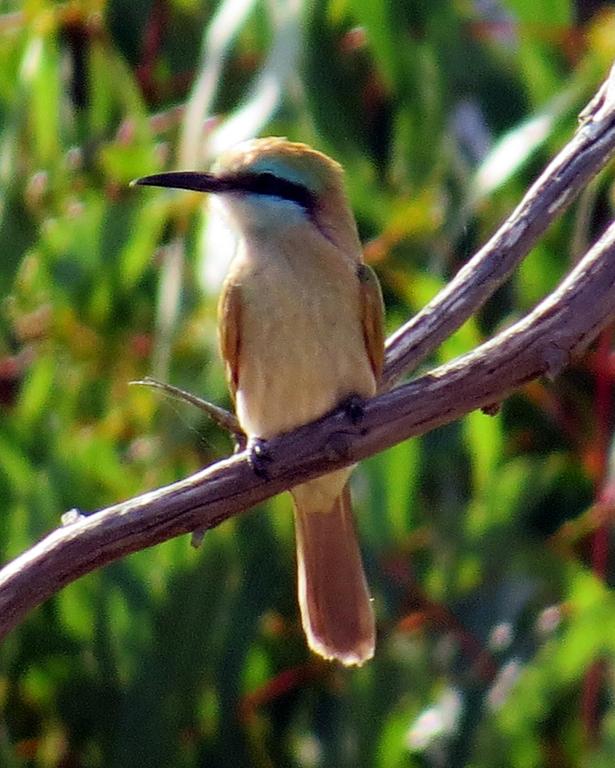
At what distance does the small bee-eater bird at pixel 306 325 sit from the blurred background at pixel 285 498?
28cm

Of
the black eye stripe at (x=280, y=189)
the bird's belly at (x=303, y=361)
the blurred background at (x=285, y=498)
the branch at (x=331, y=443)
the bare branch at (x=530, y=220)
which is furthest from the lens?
the blurred background at (x=285, y=498)

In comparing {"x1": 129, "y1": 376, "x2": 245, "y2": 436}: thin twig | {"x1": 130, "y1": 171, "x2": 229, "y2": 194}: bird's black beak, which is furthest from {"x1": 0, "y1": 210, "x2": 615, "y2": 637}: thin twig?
{"x1": 130, "y1": 171, "x2": 229, "y2": 194}: bird's black beak

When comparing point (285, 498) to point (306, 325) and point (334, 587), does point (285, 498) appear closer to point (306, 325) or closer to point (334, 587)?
point (334, 587)

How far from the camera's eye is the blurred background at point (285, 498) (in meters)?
3.22

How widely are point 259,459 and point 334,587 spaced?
701 millimetres

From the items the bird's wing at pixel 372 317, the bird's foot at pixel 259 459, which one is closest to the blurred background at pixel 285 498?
the bird's wing at pixel 372 317

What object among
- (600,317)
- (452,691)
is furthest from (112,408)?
(600,317)

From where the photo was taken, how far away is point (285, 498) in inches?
131

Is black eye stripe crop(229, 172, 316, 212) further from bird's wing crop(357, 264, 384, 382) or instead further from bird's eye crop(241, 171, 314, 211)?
bird's wing crop(357, 264, 384, 382)

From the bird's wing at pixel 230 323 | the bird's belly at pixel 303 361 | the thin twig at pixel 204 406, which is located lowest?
the thin twig at pixel 204 406

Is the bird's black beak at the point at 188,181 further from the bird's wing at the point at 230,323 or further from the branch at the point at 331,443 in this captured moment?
the branch at the point at 331,443

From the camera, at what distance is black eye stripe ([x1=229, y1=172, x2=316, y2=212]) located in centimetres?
276

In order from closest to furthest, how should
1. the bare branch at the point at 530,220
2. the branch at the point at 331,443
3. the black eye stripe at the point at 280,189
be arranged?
the branch at the point at 331,443 < the bare branch at the point at 530,220 < the black eye stripe at the point at 280,189

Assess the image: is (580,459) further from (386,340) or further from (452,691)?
(386,340)
